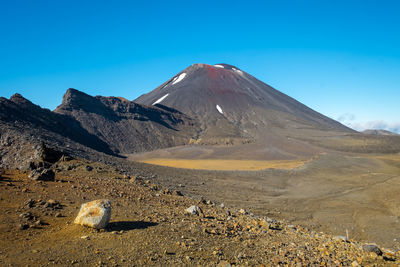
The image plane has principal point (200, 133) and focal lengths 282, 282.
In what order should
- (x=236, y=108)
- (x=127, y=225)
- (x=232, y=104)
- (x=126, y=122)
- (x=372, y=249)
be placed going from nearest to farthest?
(x=127, y=225) → (x=372, y=249) → (x=126, y=122) → (x=236, y=108) → (x=232, y=104)

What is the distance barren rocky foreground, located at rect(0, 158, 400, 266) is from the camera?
5.61 m

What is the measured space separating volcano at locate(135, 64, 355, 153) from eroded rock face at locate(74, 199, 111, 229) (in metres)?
80.3

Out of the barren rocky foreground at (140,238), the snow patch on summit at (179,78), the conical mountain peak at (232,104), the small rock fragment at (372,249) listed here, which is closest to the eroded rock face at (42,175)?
the barren rocky foreground at (140,238)

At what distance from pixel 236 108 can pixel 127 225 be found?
11673 cm

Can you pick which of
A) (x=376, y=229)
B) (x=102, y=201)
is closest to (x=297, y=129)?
(x=376, y=229)

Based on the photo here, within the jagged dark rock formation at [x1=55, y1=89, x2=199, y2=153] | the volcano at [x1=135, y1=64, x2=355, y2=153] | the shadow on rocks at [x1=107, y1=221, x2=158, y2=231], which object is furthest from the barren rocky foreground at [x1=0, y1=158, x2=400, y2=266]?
the volcano at [x1=135, y1=64, x2=355, y2=153]

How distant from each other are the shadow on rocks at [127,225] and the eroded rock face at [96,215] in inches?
13.3

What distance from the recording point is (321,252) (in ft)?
22.9

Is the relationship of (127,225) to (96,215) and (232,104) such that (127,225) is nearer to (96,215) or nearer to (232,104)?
(96,215)

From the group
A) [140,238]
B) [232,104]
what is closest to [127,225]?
[140,238]

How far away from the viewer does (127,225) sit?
7.09 meters

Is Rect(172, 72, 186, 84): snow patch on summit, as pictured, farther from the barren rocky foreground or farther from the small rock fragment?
the small rock fragment

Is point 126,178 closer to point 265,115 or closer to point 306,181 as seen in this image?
point 306,181

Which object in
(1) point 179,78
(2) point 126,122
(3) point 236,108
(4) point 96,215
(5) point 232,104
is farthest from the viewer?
(1) point 179,78
